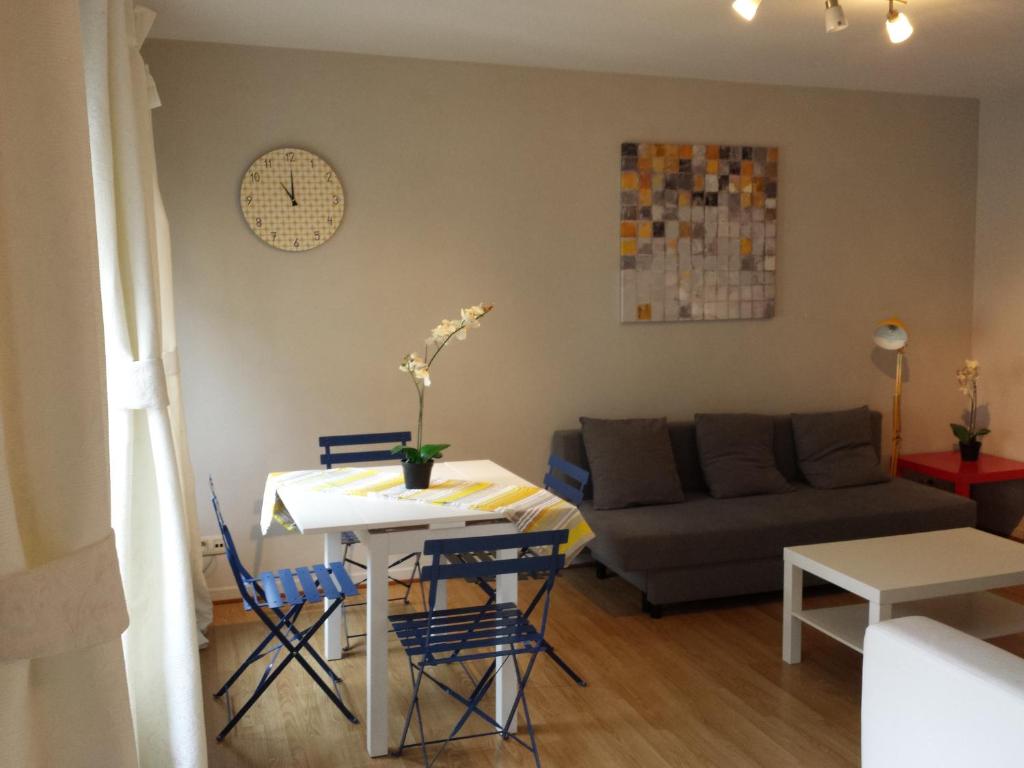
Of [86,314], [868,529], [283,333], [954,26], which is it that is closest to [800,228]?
[954,26]

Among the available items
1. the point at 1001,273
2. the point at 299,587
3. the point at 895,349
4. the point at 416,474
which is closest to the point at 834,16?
the point at 416,474

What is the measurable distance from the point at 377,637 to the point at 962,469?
398 cm

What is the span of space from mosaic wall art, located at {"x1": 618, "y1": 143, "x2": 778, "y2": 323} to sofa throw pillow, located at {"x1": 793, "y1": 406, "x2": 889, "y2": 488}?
28.8 inches

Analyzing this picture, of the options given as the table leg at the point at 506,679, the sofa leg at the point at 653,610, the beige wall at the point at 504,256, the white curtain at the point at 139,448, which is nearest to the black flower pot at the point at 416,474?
the table leg at the point at 506,679

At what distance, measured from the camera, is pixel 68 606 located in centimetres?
114

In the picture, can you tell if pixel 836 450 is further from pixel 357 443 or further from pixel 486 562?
pixel 486 562

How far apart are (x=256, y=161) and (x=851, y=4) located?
9.23 ft

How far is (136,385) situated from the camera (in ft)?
8.46

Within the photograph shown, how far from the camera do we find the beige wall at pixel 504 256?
4.53 meters

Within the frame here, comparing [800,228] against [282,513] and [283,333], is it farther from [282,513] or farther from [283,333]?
[282,513]

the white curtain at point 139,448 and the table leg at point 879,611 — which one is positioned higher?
the white curtain at point 139,448

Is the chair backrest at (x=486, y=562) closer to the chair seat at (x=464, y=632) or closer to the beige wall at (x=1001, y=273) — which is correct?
the chair seat at (x=464, y=632)

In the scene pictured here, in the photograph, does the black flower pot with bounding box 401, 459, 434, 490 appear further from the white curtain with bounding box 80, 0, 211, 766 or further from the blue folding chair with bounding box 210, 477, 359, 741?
the white curtain with bounding box 80, 0, 211, 766

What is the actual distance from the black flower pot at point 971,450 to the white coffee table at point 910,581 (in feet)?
5.40
